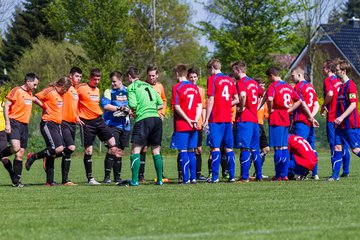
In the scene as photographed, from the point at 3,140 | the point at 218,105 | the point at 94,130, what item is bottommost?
the point at 3,140

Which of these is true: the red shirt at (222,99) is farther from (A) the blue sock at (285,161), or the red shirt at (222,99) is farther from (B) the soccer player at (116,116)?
(B) the soccer player at (116,116)

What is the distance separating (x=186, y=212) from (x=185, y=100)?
571 centimetres

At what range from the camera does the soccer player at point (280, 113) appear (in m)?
17.0

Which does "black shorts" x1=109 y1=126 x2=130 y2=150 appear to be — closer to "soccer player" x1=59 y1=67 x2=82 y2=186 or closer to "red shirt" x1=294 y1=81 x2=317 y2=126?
"soccer player" x1=59 y1=67 x2=82 y2=186

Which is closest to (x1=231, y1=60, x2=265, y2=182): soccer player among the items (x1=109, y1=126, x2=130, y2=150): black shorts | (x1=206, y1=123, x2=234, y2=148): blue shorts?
(x1=206, y1=123, x2=234, y2=148): blue shorts

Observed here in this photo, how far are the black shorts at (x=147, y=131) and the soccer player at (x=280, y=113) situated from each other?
88.7 inches

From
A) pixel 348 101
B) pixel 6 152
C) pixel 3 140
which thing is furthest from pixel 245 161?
pixel 3 140

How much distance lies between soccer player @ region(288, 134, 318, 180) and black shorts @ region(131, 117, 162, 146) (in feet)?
9.23

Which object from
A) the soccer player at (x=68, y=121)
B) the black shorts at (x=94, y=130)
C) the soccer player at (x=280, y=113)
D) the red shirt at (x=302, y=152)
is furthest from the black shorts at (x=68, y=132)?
the red shirt at (x=302, y=152)

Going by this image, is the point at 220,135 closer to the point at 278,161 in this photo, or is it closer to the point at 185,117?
the point at 185,117

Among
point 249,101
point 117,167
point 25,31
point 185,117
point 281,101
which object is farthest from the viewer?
point 25,31

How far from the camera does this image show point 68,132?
17484mm

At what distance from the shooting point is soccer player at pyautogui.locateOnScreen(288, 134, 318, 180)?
1720 centimetres

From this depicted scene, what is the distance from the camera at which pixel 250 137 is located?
16.7 metres
